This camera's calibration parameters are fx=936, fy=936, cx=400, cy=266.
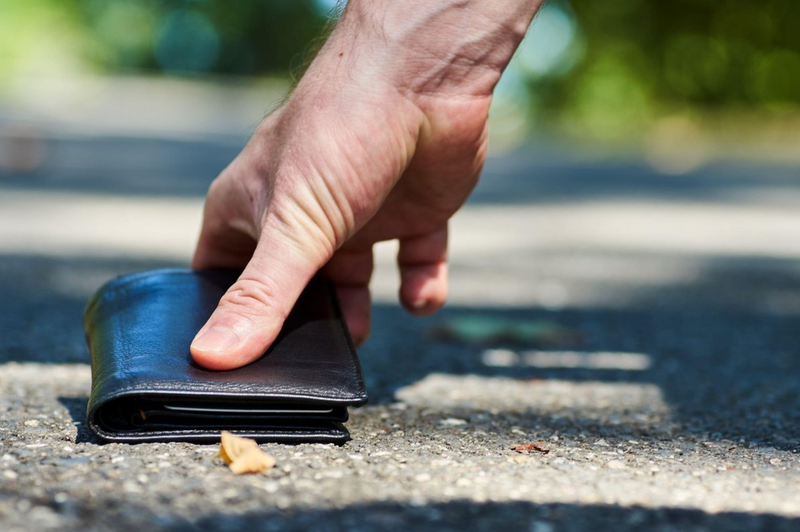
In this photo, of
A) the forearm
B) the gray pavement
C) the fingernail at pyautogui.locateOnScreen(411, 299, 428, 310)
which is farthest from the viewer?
the fingernail at pyautogui.locateOnScreen(411, 299, 428, 310)

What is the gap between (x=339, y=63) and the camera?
5.04ft

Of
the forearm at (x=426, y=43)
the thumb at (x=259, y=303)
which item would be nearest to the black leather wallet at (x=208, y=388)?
the thumb at (x=259, y=303)

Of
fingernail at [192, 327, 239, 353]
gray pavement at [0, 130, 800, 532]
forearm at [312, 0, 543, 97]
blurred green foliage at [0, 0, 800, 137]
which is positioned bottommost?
gray pavement at [0, 130, 800, 532]

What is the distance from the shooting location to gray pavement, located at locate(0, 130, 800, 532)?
110 cm

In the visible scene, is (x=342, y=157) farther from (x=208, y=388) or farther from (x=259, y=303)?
(x=208, y=388)

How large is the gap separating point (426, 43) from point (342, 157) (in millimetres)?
270

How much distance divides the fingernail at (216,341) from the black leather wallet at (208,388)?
0.04m

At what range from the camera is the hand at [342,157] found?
1.41 meters

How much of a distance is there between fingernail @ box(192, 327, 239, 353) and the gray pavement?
0.47 feet

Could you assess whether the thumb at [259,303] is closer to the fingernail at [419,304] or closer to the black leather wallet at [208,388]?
the black leather wallet at [208,388]

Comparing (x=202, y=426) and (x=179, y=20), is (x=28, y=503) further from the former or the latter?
(x=179, y=20)

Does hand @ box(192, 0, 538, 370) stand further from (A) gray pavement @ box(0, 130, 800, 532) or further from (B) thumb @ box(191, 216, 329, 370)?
(A) gray pavement @ box(0, 130, 800, 532)

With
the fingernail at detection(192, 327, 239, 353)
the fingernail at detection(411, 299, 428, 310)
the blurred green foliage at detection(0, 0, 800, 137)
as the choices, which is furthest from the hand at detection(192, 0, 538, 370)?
the blurred green foliage at detection(0, 0, 800, 137)

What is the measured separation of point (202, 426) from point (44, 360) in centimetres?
83
